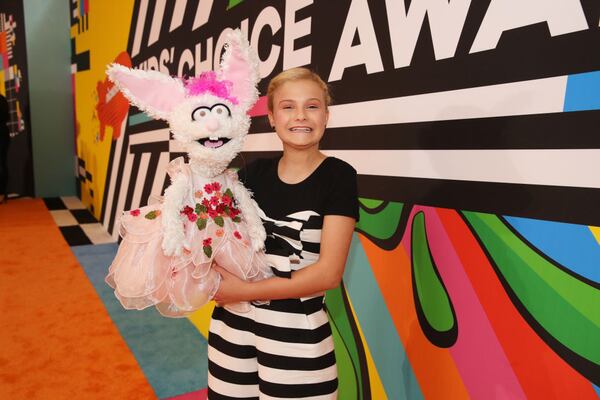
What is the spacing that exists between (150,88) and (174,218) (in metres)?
0.33

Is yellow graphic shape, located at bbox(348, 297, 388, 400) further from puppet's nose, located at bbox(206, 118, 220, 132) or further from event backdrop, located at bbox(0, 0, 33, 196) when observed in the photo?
event backdrop, located at bbox(0, 0, 33, 196)

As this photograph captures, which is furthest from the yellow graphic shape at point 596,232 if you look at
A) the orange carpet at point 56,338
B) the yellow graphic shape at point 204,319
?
the yellow graphic shape at point 204,319

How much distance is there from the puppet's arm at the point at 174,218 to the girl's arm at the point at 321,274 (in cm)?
17

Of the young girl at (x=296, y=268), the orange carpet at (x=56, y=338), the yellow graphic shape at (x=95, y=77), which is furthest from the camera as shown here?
the yellow graphic shape at (x=95, y=77)

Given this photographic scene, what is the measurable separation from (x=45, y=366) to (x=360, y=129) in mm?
1633

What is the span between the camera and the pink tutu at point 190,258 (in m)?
1.00

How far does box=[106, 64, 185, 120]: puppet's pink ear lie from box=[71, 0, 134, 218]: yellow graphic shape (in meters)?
2.71

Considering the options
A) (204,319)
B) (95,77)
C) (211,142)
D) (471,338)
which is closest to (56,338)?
(204,319)

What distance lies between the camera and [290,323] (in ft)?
3.26

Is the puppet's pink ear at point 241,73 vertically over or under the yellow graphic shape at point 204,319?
over

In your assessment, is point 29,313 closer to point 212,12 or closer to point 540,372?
point 212,12

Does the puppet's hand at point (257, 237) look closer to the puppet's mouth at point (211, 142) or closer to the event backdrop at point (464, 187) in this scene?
the puppet's mouth at point (211, 142)

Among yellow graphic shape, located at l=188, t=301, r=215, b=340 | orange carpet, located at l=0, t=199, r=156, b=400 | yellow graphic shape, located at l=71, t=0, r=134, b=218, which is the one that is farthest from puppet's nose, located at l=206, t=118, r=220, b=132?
yellow graphic shape, located at l=71, t=0, r=134, b=218

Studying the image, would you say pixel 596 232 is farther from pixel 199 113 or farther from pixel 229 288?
pixel 199 113
